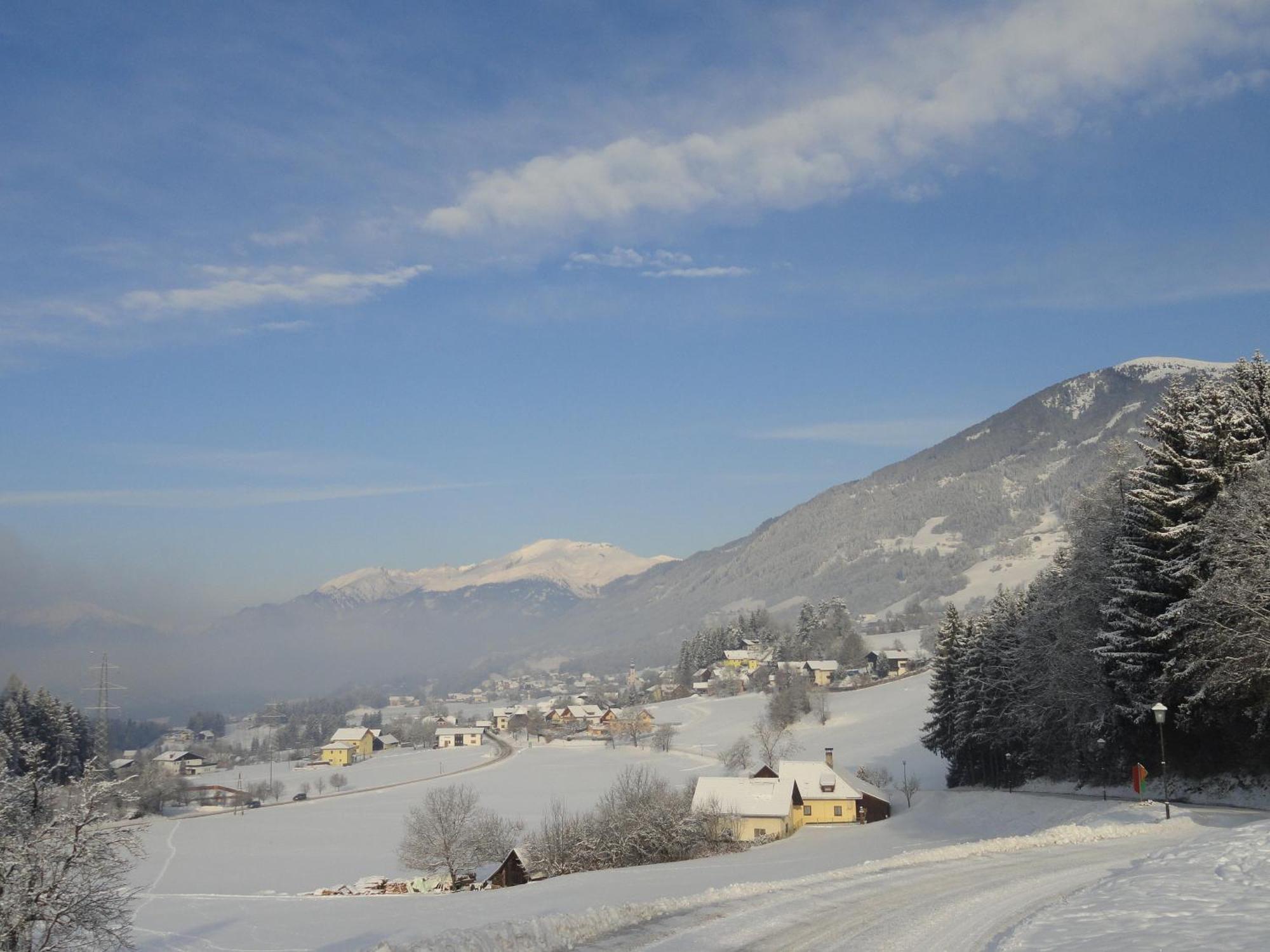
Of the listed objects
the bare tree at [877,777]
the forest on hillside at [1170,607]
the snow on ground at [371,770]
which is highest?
the forest on hillside at [1170,607]

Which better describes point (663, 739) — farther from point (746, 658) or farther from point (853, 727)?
point (746, 658)

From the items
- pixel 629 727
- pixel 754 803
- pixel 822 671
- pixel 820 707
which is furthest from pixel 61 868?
pixel 822 671

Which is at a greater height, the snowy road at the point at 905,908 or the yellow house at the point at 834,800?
the snowy road at the point at 905,908

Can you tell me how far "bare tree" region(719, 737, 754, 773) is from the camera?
9988cm

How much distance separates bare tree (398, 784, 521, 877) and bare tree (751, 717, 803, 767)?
37495mm

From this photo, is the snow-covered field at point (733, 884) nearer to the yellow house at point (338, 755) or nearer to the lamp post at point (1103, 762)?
the lamp post at point (1103, 762)

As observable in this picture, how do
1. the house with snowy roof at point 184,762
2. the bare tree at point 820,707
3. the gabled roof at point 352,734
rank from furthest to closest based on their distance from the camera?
the gabled roof at point 352,734 < the house with snowy roof at point 184,762 < the bare tree at point 820,707

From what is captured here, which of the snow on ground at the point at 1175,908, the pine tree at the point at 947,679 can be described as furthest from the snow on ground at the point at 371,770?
the snow on ground at the point at 1175,908

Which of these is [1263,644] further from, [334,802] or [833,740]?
[334,802]

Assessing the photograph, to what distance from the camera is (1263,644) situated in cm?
2989

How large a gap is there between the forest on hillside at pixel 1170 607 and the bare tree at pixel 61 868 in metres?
31.5

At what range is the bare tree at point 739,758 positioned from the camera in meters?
99.9

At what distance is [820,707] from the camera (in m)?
125

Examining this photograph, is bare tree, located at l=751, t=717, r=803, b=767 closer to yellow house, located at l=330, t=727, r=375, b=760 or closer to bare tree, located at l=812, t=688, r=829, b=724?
bare tree, located at l=812, t=688, r=829, b=724
